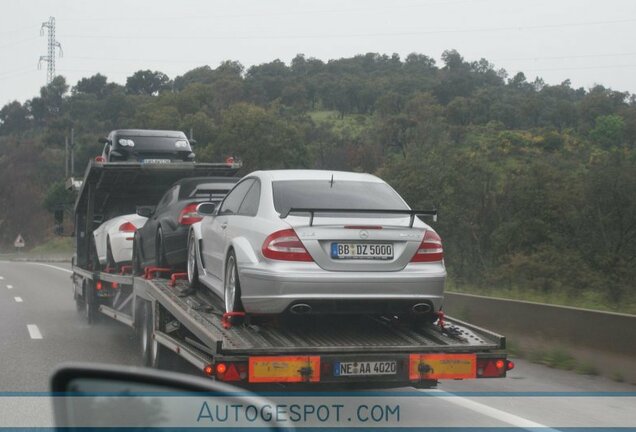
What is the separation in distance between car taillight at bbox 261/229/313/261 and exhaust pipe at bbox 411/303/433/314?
92cm

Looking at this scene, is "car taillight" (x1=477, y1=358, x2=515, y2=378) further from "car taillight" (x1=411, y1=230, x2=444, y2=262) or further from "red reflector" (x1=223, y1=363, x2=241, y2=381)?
"red reflector" (x1=223, y1=363, x2=241, y2=381)

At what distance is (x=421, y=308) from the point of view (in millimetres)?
7531

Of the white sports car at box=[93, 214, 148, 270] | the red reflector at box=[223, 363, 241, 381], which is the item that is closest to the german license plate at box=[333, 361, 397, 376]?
the red reflector at box=[223, 363, 241, 381]

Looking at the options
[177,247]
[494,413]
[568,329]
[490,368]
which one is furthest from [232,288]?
[568,329]

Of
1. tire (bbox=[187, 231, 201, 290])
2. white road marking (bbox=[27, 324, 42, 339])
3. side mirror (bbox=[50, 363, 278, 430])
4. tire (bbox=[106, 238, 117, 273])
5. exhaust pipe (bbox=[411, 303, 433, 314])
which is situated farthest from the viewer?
tire (bbox=[106, 238, 117, 273])

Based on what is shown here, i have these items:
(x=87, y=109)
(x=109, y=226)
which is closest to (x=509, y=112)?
(x=87, y=109)

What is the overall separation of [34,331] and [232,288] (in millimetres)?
7560

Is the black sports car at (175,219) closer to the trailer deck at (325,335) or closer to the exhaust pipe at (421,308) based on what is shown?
the trailer deck at (325,335)

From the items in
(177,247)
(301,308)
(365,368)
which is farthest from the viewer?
(177,247)

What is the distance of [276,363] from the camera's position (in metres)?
6.67

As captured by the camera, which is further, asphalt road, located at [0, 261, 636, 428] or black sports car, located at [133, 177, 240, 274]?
black sports car, located at [133, 177, 240, 274]

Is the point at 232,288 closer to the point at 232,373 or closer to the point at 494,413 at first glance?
the point at 232,373

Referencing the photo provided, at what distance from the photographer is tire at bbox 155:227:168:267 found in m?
11.0

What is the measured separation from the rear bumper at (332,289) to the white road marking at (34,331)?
7170mm
